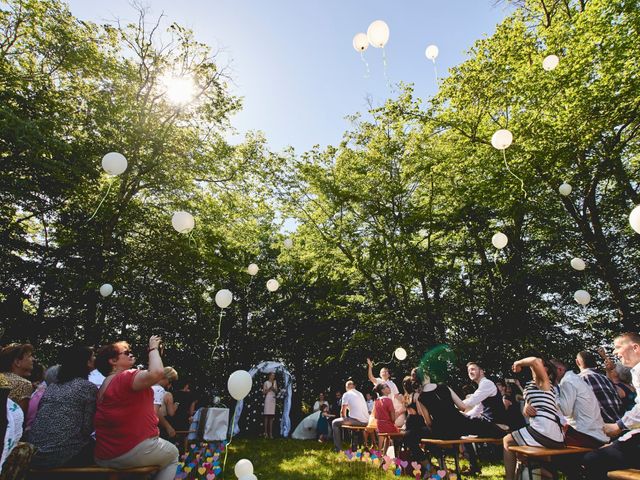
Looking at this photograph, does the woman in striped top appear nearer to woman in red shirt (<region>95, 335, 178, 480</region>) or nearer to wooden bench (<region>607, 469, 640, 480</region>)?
wooden bench (<region>607, 469, 640, 480</region>)

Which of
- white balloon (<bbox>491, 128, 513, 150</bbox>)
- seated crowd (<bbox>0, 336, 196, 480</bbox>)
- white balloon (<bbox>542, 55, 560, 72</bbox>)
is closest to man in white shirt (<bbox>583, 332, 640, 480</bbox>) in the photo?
seated crowd (<bbox>0, 336, 196, 480</bbox>)

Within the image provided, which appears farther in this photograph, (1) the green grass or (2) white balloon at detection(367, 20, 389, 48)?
(1) the green grass

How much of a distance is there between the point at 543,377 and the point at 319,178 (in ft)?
34.2

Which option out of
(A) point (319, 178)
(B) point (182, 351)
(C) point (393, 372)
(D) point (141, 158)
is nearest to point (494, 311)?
(C) point (393, 372)

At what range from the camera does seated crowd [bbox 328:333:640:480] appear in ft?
10.4

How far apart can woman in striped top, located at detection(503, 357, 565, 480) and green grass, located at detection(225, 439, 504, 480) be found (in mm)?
2064

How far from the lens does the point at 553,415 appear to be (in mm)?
3844

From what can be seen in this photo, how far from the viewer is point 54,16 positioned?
10328 millimetres

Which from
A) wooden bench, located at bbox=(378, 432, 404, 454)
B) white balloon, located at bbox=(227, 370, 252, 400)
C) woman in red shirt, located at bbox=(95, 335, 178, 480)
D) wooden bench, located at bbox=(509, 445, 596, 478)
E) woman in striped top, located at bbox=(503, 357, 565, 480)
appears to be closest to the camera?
woman in red shirt, located at bbox=(95, 335, 178, 480)

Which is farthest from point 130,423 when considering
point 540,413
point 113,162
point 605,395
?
point 605,395

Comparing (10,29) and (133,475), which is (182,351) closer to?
(10,29)

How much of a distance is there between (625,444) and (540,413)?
910 mm

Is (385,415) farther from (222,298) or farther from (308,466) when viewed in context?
(222,298)

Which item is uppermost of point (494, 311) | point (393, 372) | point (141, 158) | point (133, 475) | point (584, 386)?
point (141, 158)
